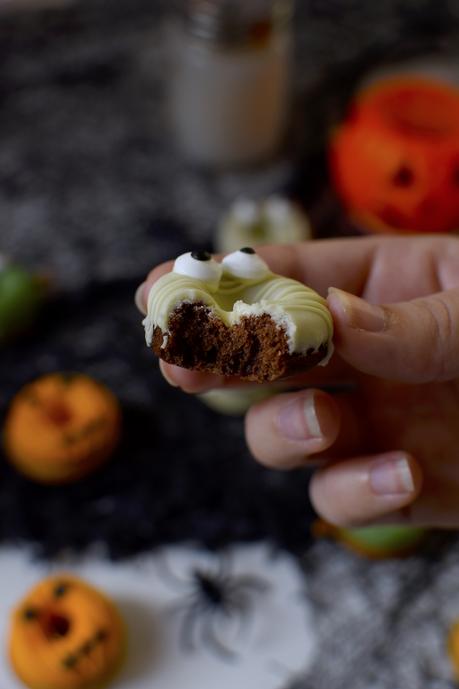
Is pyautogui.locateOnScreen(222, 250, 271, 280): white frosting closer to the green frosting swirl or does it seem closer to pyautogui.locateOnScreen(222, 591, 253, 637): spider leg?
the green frosting swirl

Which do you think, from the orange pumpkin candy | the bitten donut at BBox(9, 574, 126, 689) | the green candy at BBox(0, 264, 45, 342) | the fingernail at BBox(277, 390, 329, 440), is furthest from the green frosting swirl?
the orange pumpkin candy

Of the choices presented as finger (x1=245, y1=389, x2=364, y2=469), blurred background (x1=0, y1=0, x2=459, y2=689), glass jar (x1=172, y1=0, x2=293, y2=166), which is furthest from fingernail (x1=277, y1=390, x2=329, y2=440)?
glass jar (x1=172, y1=0, x2=293, y2=166)

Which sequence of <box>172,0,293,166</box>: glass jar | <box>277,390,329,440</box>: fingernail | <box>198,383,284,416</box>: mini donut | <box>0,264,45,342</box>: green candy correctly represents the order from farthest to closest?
<box>172,0,293,166</box>: glass jar < <box>0,264,45,342</box>: green candy < <box>198,383,284,416</box>: mini donut < <box>277,390,329,440</box>: fingernail

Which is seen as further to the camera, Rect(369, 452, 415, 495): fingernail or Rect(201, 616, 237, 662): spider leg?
Rect(201, 616, 237, 662): spider leg

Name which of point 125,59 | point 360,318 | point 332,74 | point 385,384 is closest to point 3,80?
point 125,59

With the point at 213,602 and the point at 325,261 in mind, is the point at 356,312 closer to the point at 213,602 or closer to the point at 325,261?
the point at 325,261

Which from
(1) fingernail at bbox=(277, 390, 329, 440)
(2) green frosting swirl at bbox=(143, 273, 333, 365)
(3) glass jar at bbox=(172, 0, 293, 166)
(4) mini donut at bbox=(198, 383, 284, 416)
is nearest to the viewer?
(2) green frosting swirl at bbox=(143, 273, 333, 365)

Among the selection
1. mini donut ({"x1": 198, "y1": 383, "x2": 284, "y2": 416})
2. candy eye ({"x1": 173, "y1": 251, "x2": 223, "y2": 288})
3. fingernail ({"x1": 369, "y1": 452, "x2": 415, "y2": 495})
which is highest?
candy eye ({"x1": 173, "y1": 251, "x2": 223, "y2": 288})

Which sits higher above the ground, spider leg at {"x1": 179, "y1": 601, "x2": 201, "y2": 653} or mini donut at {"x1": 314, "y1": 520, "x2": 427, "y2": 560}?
mini donut at {"x1": 314, "y1": 520, "x2": 427, "y2": 560}
